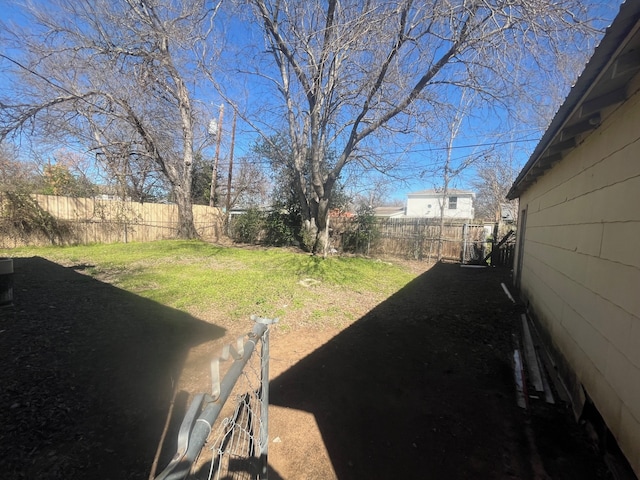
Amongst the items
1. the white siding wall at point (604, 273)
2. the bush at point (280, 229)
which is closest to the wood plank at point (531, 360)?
the white siding wall at point (604, 273)

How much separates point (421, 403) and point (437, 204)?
33.7m

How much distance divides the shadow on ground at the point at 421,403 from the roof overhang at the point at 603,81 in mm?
2618

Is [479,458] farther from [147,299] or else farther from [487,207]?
[487,207]

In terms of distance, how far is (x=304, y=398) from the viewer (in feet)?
9.49

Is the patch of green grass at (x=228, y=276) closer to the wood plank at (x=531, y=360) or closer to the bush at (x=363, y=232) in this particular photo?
the bush at (x=363, y=232)

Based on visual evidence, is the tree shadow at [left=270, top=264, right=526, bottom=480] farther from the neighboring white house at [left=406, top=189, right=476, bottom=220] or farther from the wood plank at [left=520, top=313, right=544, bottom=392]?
the neighboring white house at [left=406, top=189, right=476, bottom=220]

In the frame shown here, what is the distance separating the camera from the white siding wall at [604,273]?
195 cm

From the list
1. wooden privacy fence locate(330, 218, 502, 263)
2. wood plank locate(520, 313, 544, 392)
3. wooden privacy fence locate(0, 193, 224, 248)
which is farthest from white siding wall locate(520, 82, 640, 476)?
wooden privacy fence locate(0, 193, 224, 248)

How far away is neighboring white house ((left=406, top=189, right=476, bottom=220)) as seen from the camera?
100ft

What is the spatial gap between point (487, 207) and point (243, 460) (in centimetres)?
3662

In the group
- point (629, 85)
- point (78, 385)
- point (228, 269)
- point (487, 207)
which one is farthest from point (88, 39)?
point (487, 207)

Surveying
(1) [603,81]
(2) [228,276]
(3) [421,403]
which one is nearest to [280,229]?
(2) [228,276]

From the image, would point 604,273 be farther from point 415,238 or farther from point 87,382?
point 415,238

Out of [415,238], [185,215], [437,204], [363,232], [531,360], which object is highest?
[437,204]
